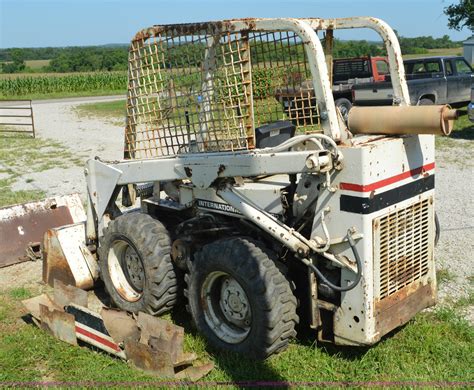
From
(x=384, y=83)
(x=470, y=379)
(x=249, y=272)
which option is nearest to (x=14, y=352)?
(x=249, y=272)

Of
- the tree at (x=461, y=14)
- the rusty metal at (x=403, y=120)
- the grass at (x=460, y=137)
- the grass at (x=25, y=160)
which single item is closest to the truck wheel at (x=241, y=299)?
the rusty metal at (x=403, y=120)

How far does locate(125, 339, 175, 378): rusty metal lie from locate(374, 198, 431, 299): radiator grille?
60.8 inches

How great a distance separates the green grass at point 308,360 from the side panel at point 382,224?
312 mm

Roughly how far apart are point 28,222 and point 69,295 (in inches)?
92.3

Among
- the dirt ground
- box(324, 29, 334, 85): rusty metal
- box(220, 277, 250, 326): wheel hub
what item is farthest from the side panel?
the dirt ground

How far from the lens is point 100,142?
16.9 m

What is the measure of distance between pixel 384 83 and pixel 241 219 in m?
12.9

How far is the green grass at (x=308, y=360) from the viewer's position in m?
4.27

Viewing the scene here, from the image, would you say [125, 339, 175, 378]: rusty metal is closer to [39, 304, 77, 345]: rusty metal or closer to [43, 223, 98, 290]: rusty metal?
[39, 304, 77, 345]: rusty metal

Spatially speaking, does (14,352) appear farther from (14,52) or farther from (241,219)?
(14,52)

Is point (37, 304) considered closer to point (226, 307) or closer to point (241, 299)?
point (226, 307)

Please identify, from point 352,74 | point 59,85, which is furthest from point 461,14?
point 59,85

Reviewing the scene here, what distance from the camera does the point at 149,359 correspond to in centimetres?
433

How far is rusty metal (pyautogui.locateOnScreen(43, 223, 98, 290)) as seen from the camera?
5.97 meters
